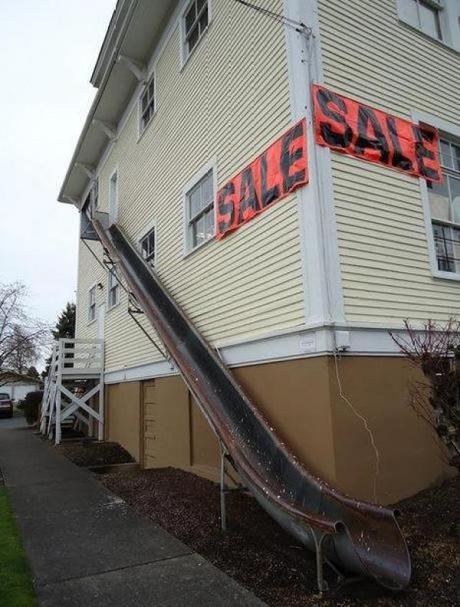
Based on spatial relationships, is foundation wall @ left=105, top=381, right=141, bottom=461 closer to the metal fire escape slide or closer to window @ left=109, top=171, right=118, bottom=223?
the metal fire escape slide

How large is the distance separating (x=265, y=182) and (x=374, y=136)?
5.39 feet

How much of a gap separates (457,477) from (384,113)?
202 inches

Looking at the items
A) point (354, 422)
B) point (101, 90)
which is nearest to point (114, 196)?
point (101, 90)

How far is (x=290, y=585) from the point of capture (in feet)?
14.4

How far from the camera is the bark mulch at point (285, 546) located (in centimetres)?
411

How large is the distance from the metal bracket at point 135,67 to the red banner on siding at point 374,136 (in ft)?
25.4

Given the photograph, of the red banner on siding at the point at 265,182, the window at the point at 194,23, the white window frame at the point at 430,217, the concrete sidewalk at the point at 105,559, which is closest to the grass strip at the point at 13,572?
the concrete sidewalk at the point at 105,559

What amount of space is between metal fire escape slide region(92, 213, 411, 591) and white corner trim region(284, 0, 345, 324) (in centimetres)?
168

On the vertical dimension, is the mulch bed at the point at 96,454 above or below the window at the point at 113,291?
below

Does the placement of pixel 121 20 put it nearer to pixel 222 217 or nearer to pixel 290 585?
pixel 222 217

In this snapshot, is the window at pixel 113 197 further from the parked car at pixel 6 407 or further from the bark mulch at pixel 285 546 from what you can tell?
the parked car at pixel 6 407

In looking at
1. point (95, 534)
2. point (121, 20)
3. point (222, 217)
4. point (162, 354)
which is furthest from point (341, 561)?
point (121, 20)

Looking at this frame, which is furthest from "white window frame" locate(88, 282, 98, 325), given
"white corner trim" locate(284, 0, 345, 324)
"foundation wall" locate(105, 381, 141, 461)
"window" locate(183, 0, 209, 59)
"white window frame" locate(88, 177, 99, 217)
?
"white corner trim" locate(284, 0, 345, 324)

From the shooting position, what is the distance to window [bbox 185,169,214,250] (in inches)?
361
